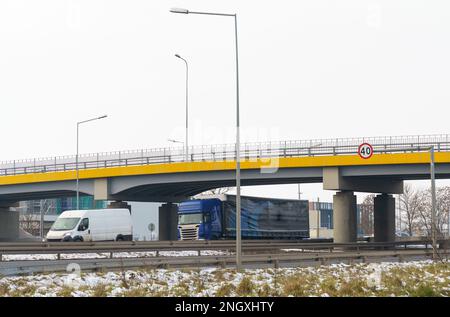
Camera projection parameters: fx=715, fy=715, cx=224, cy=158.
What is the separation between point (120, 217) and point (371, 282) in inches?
1171

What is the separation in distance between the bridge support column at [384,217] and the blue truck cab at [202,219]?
1505cm

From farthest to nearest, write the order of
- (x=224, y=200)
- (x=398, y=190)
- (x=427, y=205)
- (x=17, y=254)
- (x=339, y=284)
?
1. (x=427, y=205)
2. (x=398, y=190)
3. (x=224, y=200)
4. (x=17, y=254)
5. (x=339, y=284)

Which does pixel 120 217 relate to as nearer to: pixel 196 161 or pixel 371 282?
pixel 196 161

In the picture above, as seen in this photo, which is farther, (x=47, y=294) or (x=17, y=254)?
(x=17, y=254)

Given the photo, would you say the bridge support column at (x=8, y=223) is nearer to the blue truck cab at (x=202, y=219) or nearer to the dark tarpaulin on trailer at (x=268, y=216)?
the blue truck cab at (x=202, y=219)

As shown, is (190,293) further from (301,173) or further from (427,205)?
(427,205)

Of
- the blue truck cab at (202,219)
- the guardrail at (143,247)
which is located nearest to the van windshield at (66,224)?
the guardrail at (143,247)

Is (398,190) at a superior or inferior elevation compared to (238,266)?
superior

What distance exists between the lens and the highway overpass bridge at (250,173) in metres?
49.8

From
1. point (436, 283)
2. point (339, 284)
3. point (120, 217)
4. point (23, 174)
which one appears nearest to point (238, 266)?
point (339, 284)

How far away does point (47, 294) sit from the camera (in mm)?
15008

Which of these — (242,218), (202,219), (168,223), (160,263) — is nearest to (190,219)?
(202,219)

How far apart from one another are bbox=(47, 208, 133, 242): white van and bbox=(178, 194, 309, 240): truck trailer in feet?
20.5

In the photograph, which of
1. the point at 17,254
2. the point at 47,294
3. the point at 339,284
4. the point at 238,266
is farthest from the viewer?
the point at 17,254
